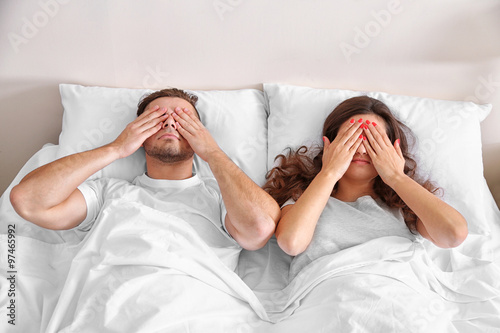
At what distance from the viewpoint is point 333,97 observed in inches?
68.4

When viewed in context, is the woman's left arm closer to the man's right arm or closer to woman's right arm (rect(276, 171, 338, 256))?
woman's right arm (rect(276, 171, 338, 256))

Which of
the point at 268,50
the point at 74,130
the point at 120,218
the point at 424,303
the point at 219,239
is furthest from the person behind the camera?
the point at 268,50

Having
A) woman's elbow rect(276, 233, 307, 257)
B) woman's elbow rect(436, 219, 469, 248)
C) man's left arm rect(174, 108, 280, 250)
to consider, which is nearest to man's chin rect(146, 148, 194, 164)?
man's left arm rect(174, 108, 280, 250)

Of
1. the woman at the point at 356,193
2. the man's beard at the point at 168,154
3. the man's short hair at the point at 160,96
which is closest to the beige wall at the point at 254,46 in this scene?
the man's short hair at the point at 160,96

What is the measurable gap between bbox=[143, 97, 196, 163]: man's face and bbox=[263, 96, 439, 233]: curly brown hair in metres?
0.35

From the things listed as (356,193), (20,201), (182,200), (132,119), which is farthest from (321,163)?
(20,201)

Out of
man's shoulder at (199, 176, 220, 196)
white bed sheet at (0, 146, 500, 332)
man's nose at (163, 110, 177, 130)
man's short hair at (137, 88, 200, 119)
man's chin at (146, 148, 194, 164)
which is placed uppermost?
man's short hair at (137, 88, 200, 119)

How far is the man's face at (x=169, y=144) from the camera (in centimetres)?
150

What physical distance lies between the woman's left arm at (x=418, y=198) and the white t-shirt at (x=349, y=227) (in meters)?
0.09

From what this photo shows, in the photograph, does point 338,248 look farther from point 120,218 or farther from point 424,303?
point 120,218

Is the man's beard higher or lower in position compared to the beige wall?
lower

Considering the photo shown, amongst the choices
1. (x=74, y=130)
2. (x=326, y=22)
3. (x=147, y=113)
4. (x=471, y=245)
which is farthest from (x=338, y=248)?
(x=74, y=130)

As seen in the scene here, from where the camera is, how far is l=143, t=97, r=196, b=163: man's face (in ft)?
4.92

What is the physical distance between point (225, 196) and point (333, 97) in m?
0.70
